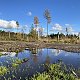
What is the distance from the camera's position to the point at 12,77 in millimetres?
14164

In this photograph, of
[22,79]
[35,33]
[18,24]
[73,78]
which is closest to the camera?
[73,78]

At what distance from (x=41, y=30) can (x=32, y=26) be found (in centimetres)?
2227

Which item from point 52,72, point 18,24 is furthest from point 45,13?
point 52,72

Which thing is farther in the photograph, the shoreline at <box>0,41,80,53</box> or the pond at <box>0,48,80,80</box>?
the shoreline at <box>0,41,80,53</box>

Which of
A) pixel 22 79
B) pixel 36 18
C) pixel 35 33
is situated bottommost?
pixel 22 79

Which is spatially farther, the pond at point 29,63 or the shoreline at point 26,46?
the shoreline at point 26,46

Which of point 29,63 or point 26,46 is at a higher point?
point 26,46

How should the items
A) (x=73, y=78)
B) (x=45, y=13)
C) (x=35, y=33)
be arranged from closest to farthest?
(x=73, y=78) → (x=45, y=13) → (x=35, y=33)

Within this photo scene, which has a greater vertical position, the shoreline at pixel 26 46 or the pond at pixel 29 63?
the shoreline at pixel 26 46

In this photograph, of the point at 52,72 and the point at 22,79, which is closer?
the point at 22,79

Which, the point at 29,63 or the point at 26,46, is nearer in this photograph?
the point at 29,63

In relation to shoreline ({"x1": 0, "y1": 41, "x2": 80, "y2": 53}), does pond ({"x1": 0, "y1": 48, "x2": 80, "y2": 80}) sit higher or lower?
lower

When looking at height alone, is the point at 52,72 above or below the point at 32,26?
below

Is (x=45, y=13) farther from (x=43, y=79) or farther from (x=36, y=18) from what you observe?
(x=43, y=79)
